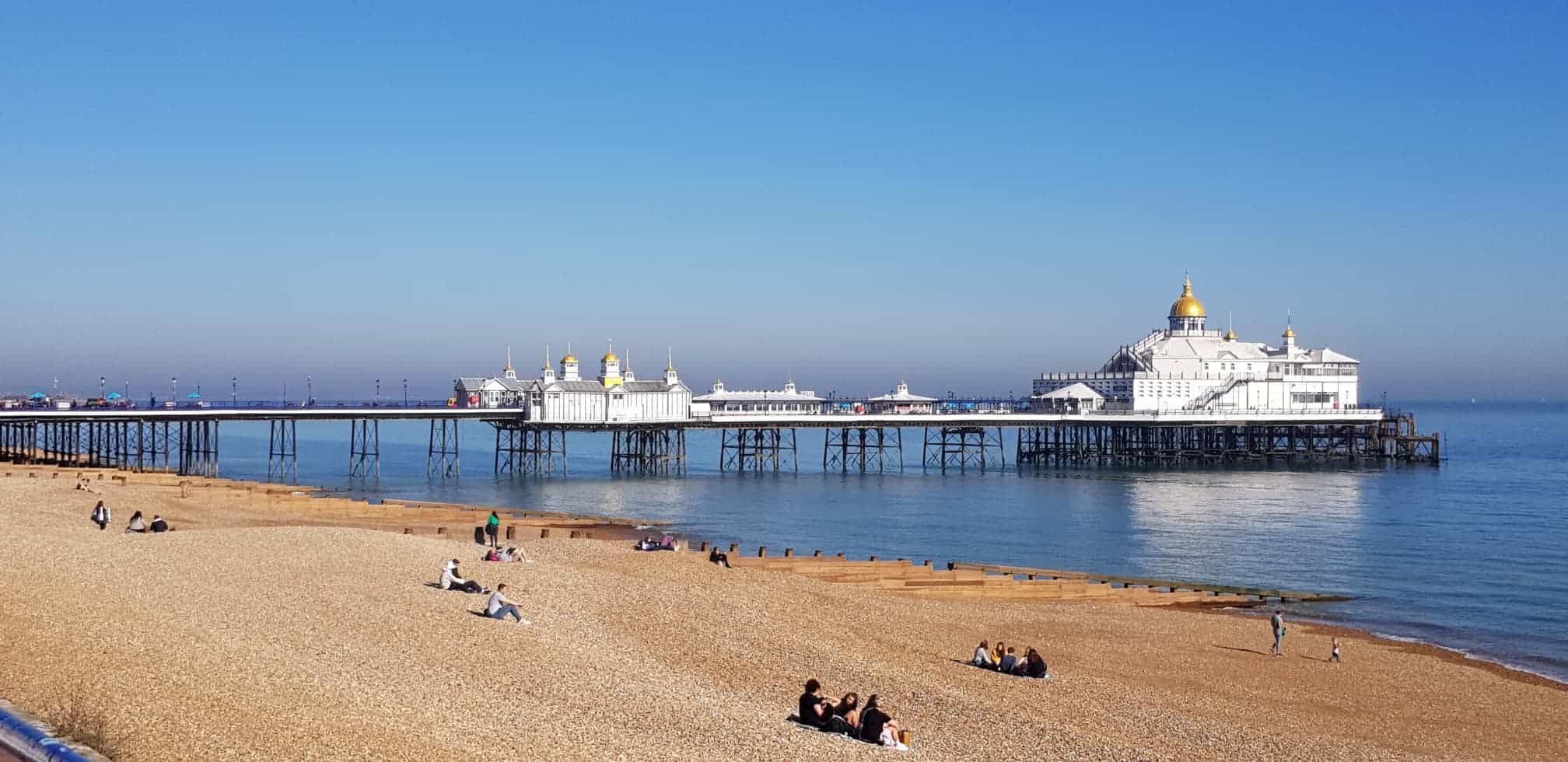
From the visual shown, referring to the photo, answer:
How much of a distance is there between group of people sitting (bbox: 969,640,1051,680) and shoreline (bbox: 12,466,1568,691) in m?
9.37

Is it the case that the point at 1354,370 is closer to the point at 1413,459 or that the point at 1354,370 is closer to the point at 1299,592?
the point at 1413,459

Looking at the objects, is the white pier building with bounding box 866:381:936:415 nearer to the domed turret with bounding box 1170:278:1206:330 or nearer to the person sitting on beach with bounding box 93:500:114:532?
the domed turret with bounding box 1170:278:1206:330

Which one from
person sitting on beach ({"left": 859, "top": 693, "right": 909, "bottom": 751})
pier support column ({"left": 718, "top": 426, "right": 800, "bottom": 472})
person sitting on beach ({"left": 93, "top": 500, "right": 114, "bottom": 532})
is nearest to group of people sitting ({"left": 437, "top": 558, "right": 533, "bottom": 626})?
person sitting on beach ({"left": 859, "top": 693, "right": 909, "bottom": 751})

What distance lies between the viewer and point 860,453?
8619 cm

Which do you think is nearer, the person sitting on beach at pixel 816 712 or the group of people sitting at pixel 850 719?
the group of people sitting at pixel 850 719

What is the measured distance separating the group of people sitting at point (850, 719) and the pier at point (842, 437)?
59454 mm

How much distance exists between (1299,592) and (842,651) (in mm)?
17762

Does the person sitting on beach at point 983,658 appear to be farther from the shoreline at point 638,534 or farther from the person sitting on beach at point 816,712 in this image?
the shoreline at point 638,534

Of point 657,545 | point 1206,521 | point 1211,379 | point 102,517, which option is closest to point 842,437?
point 1211,379

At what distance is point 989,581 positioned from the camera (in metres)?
32.8

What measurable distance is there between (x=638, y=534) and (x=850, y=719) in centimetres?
2888

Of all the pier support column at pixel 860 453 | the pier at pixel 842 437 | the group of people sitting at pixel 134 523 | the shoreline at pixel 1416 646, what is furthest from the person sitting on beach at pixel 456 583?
the pier support column at pixel 860 453

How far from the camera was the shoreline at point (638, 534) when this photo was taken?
26266 millimetres

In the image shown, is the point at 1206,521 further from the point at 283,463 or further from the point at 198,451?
the point at 283,463
